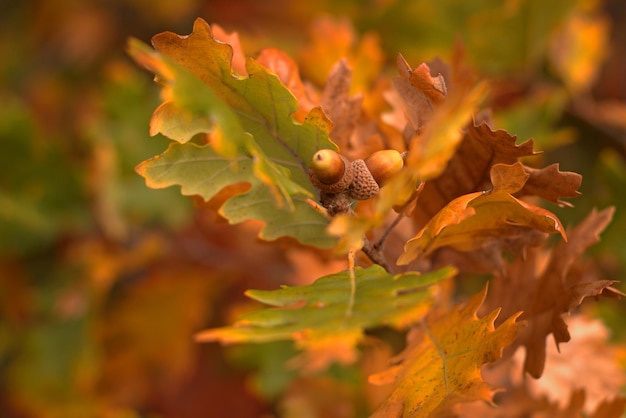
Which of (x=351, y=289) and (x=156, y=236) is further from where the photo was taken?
(x=156, y=236)

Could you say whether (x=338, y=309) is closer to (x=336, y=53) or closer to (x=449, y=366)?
(x=449, y=366)

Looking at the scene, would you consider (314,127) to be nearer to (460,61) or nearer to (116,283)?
(460,61)

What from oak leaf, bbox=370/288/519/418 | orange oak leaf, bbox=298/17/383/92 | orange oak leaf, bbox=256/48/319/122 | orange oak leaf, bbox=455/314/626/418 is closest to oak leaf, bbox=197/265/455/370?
oak leaf, bbox=370/288/519/418

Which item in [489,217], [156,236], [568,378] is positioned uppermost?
[489,217]

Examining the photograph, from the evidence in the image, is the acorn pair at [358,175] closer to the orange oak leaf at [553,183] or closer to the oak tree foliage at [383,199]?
the oak tree foliage at [383,199]

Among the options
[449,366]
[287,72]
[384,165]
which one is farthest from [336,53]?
[449,366]

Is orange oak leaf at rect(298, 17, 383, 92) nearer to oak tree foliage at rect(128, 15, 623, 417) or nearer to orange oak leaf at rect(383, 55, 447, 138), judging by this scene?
oak tree foliage at rect(128, 15, 623, 417)
